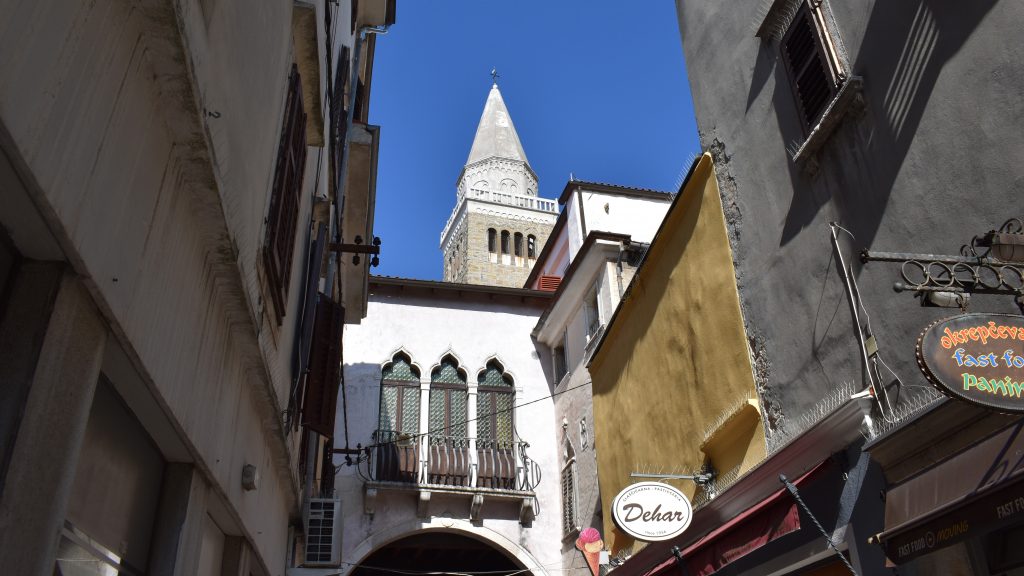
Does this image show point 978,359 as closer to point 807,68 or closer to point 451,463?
point 807,68

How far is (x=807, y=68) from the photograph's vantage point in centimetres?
702

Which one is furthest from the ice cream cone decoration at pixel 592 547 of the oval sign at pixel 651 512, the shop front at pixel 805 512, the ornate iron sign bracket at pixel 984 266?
the ornate iron sign bracket at pixel 984 266

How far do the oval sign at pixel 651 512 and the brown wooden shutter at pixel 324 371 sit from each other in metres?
3.01

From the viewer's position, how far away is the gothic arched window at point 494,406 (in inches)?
702

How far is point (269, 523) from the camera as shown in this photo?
7.20m

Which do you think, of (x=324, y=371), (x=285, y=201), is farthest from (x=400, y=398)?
(x=285, y=201)

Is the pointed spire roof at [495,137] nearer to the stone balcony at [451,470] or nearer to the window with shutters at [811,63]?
the stone balcony at [451,470]

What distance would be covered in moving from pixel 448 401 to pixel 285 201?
492 inches

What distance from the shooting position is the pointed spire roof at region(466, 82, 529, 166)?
2149 inches

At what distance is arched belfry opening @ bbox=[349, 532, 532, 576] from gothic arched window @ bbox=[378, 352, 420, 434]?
2357mm

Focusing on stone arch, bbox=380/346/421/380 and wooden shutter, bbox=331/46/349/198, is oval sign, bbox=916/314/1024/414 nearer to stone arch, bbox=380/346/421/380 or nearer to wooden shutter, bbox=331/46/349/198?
wooden shutter, bbox=331/46/349/198

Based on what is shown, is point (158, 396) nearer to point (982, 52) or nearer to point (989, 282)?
point (989, 282)

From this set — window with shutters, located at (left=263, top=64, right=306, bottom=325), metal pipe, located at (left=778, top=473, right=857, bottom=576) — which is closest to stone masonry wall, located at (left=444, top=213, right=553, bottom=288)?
window with shutters, located at (left=263, top=64, right=306, bottom=325)

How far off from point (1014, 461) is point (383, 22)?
474 inches
